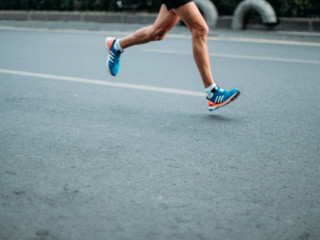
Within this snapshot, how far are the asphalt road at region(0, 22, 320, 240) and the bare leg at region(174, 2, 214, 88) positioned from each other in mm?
410

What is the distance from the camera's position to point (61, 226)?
7.66 ft

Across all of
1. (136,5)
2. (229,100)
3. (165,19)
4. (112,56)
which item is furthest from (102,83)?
(136,5)

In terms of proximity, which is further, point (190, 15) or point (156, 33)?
point (156, 33)

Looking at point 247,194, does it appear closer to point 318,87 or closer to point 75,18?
point 318,87

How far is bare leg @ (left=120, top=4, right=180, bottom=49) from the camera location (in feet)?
15.8

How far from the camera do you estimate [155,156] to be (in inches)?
133

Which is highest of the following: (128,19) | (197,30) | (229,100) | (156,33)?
(197,30)

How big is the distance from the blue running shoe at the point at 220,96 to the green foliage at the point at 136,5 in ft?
33.1

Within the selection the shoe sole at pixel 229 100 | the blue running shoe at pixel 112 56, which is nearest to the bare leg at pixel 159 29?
the blue running shoe at pixel 112 56

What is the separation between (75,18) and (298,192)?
1465 centimetres

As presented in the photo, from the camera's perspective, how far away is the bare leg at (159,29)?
15.8ft

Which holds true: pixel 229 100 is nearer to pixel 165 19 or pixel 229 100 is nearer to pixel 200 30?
pixel 200 30

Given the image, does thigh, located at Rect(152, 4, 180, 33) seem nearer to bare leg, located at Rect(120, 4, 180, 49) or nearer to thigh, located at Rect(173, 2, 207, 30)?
bare leg, located at Rect(120, 4, 180, 49)

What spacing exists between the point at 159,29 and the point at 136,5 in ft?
40.7
